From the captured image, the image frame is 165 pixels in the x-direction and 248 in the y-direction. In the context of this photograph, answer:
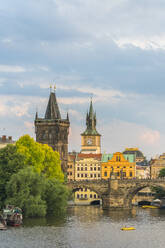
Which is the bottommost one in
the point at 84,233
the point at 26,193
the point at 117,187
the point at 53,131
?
the point at 84,233

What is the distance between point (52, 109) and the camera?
19612 cm

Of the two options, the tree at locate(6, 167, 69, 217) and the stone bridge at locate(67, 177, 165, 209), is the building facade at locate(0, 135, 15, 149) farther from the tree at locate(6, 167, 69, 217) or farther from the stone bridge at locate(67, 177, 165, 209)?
the tree at locate(6, 167, 69, 217)

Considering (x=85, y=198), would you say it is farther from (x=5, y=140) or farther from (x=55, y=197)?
(x=55, y=197)

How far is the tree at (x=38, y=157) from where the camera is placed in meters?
124

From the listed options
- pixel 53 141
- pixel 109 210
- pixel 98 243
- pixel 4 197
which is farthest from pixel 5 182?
pixel 53 141

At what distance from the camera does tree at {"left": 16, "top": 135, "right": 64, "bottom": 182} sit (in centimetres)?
12381

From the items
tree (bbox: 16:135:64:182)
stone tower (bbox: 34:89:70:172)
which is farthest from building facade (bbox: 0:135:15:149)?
tree (bbox: 16:135:64:182)

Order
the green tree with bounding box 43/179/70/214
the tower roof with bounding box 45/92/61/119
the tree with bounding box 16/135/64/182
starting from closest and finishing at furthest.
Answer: the green tree with bounding box 43/179/70/214 → the tree with bounding box 16/135/64/182 → the tower roof with bounding box 45/92/61/119

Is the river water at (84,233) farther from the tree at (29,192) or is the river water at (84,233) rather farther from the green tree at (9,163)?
the green tree at (9,163)

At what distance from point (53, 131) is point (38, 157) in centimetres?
6696

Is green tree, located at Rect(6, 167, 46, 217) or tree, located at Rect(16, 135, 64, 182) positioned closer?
green tree, located at Rect(6, 167, 46, 217)

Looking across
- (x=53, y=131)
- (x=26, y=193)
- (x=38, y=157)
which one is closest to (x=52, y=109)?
(x=53, y=131)

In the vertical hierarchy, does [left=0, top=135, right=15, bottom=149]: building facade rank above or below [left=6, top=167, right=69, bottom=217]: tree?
above

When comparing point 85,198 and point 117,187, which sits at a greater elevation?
point 117,187
